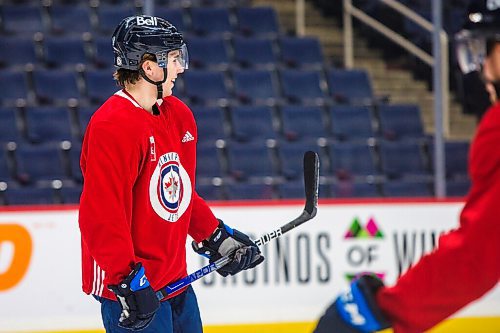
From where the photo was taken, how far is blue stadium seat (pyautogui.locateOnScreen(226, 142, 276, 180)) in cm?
681

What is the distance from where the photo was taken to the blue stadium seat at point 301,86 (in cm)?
771

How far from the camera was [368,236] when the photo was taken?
520cm

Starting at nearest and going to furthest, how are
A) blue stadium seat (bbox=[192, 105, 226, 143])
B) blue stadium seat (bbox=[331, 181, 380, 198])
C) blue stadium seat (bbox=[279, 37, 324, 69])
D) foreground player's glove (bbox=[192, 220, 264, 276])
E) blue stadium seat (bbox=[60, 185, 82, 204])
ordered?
1. foreground player's glove (bbox=[192, 220, 264, 276])
2. blue stadium seat (bbox=[60, 185, 82, 204])
3. blue stadium seat (bbox=[331, 181, 380, 198])
4. blue stadium seat (bbox=[192, 105, 226, 143])
5. blue stadium seat (bbox=[279, 37, 324, 69])

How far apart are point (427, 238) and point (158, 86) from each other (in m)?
2.97

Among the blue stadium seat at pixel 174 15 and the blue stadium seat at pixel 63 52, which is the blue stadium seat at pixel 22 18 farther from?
the blue stadium seat at pixel 174 15

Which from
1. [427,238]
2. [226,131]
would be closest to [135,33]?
[427,238]

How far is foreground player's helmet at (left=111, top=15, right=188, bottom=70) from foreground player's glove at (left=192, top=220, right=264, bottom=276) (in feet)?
1.81

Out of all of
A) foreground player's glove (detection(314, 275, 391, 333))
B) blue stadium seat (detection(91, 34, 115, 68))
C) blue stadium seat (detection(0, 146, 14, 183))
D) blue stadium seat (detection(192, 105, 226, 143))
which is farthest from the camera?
blue stadium seat (detection(91, 34, 115, 68))

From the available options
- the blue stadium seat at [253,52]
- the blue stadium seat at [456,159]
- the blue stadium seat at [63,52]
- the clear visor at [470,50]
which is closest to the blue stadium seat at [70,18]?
the blue stadium seat at [63,52]

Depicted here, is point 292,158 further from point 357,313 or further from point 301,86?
point 357,313

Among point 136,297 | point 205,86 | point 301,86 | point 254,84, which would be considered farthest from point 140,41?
point 301,86

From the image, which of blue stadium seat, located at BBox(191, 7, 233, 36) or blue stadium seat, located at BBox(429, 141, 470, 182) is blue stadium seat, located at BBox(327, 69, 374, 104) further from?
blue stadium seat, located at BBox(191, 7, 233, 36)

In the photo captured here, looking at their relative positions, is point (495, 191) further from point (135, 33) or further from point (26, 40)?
point (26, 40)

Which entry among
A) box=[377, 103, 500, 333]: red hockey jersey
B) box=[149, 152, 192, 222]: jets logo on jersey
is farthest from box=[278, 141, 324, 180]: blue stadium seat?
box=[377, 103, 500, 333]: red hockey jersey
